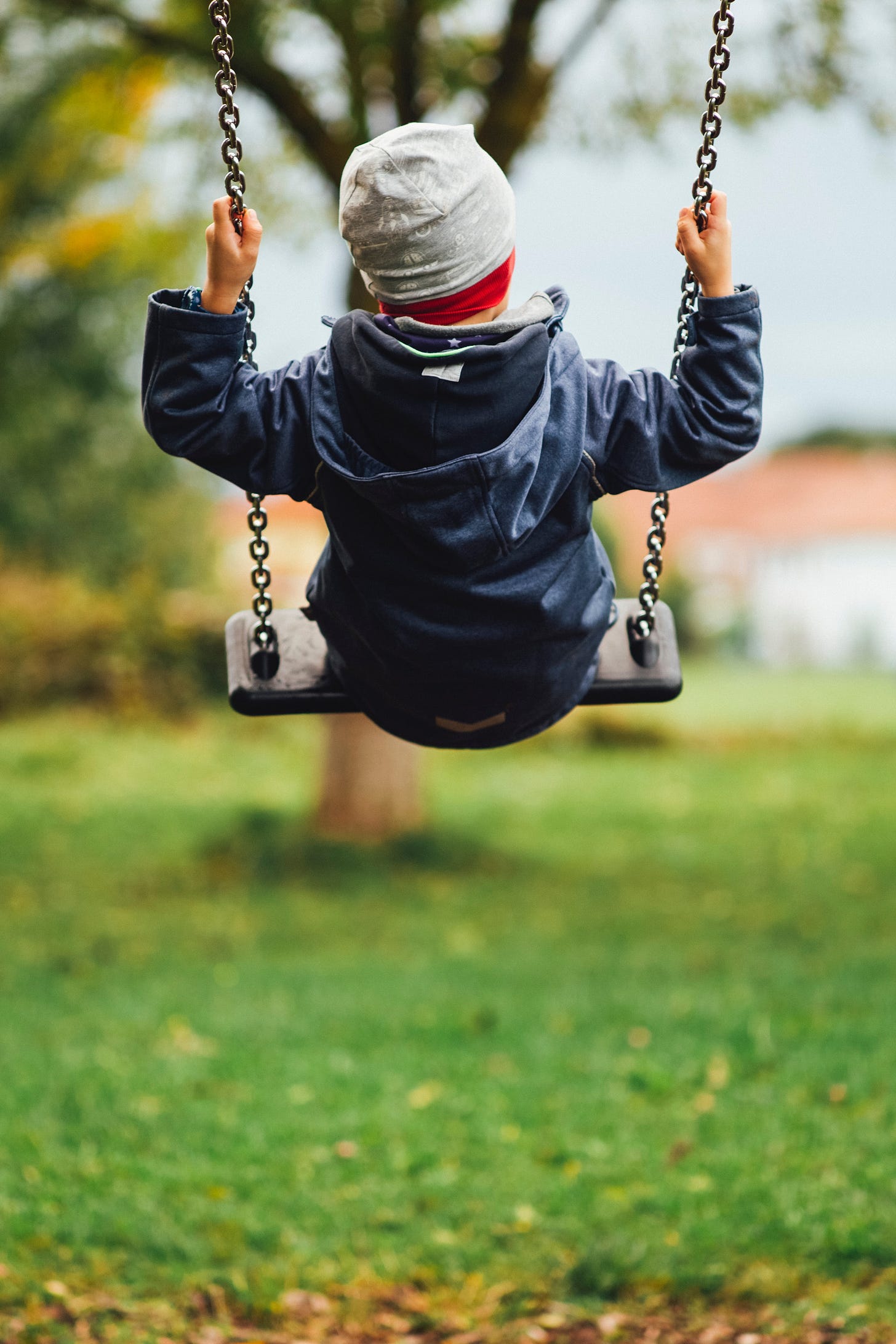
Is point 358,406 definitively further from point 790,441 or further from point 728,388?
point 790,441

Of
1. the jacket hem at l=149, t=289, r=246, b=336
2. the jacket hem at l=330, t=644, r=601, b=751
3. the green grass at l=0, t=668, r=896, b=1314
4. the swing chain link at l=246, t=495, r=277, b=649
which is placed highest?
the jacket hem at l=149, t=289, r=246, b=336

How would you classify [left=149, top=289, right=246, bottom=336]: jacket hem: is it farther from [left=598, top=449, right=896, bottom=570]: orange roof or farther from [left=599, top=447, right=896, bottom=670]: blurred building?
[left=598, top=449, right=896, bottom=570]: orange roof

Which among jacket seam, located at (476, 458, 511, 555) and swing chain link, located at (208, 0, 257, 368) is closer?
jacket seam, located at (476, 458, 511, 555)

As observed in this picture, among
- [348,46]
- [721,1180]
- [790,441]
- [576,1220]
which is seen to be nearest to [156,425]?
[576,1220]

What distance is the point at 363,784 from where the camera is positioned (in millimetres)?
10023

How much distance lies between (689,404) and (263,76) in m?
7.23

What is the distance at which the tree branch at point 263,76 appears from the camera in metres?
8.56

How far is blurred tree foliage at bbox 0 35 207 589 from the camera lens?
53.8ft

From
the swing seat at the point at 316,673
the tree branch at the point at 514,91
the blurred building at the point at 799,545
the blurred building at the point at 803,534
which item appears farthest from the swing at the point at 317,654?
the blurred building at the point at 803,534

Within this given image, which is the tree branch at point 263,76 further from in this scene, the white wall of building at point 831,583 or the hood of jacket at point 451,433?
the white wall of building at point 831,583

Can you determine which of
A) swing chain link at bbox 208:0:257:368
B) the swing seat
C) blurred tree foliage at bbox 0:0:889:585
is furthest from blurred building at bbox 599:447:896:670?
swing chain link at bbox 208:0:257:368

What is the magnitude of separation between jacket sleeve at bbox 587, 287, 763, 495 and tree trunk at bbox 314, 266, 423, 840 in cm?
766

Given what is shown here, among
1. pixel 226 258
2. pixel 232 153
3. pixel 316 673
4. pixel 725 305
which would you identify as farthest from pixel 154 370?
pixel 725 305

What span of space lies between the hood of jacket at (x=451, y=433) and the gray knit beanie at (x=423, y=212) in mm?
94
